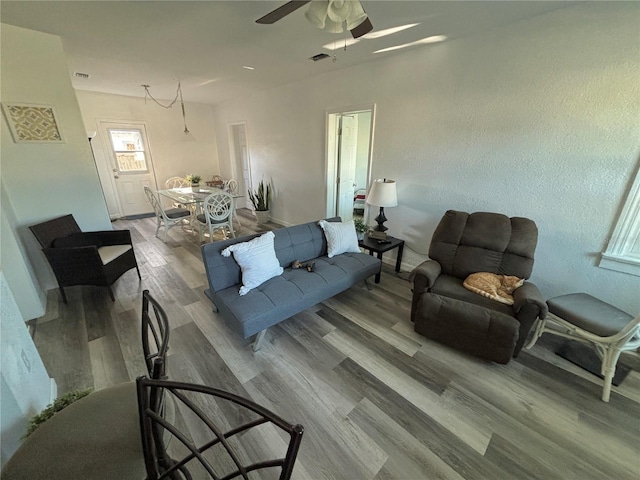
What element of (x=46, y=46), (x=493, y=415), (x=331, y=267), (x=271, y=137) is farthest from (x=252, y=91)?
(x=493, y=415)

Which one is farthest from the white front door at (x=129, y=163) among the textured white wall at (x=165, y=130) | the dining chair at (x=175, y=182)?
the dining chair at (x=175, y=182)

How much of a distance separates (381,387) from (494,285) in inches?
50.0

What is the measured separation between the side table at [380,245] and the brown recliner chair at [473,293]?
20.8 inches

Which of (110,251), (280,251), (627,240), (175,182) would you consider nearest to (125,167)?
(175,182)

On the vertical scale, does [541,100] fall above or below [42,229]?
above

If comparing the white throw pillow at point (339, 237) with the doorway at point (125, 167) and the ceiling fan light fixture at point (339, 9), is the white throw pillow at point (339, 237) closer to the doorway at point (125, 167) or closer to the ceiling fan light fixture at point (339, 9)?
the ceiling fan light fixture at point (339, 9)

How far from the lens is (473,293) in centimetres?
210

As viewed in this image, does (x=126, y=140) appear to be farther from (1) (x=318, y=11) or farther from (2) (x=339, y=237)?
(1) (x=318, y=11)

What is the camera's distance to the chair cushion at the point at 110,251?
259cm

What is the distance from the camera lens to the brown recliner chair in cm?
182

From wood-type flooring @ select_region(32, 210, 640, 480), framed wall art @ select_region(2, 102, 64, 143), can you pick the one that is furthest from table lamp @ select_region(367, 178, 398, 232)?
framed wall art @ select_region(2, 102, 64, 143)

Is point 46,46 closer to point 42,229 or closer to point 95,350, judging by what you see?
point 42,229

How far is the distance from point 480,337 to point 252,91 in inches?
205

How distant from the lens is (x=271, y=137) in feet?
16.0
